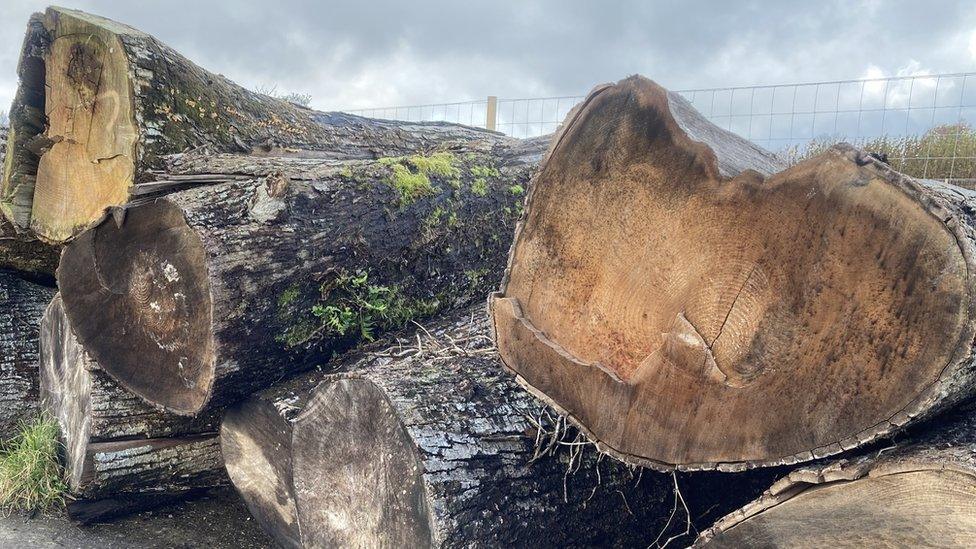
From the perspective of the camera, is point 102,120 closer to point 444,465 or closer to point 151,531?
point 151,531

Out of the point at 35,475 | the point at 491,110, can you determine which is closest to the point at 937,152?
the point at 491,110

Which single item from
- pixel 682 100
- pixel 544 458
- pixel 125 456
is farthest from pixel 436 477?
pixel 125 456

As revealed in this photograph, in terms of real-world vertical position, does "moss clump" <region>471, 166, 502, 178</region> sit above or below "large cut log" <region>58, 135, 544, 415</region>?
above

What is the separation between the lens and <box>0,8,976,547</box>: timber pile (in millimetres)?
1618

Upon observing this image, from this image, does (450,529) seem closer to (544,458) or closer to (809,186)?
(544,458)

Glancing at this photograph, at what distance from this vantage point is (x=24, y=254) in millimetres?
4016

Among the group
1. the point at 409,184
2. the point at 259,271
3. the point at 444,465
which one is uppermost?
the point at 409,184

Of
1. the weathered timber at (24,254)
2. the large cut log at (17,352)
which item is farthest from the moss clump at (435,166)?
the large cut log at (17,352)

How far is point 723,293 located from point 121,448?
2.52 meters

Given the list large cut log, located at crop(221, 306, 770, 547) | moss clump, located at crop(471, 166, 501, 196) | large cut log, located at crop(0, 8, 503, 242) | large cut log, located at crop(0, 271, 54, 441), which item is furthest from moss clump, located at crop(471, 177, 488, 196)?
large cut log, located at crop(0, 271, 54, 441)

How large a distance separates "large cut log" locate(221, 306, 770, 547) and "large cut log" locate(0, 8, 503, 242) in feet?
4.68

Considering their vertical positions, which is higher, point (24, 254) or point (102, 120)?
point (102, 120)

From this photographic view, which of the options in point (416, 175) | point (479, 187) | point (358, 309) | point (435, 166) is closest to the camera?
point (358, 309)

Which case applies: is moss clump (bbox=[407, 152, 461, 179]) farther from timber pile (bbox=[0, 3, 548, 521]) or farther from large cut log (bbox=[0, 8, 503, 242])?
large cut log (bbox=[0, 8, 503, 242])
